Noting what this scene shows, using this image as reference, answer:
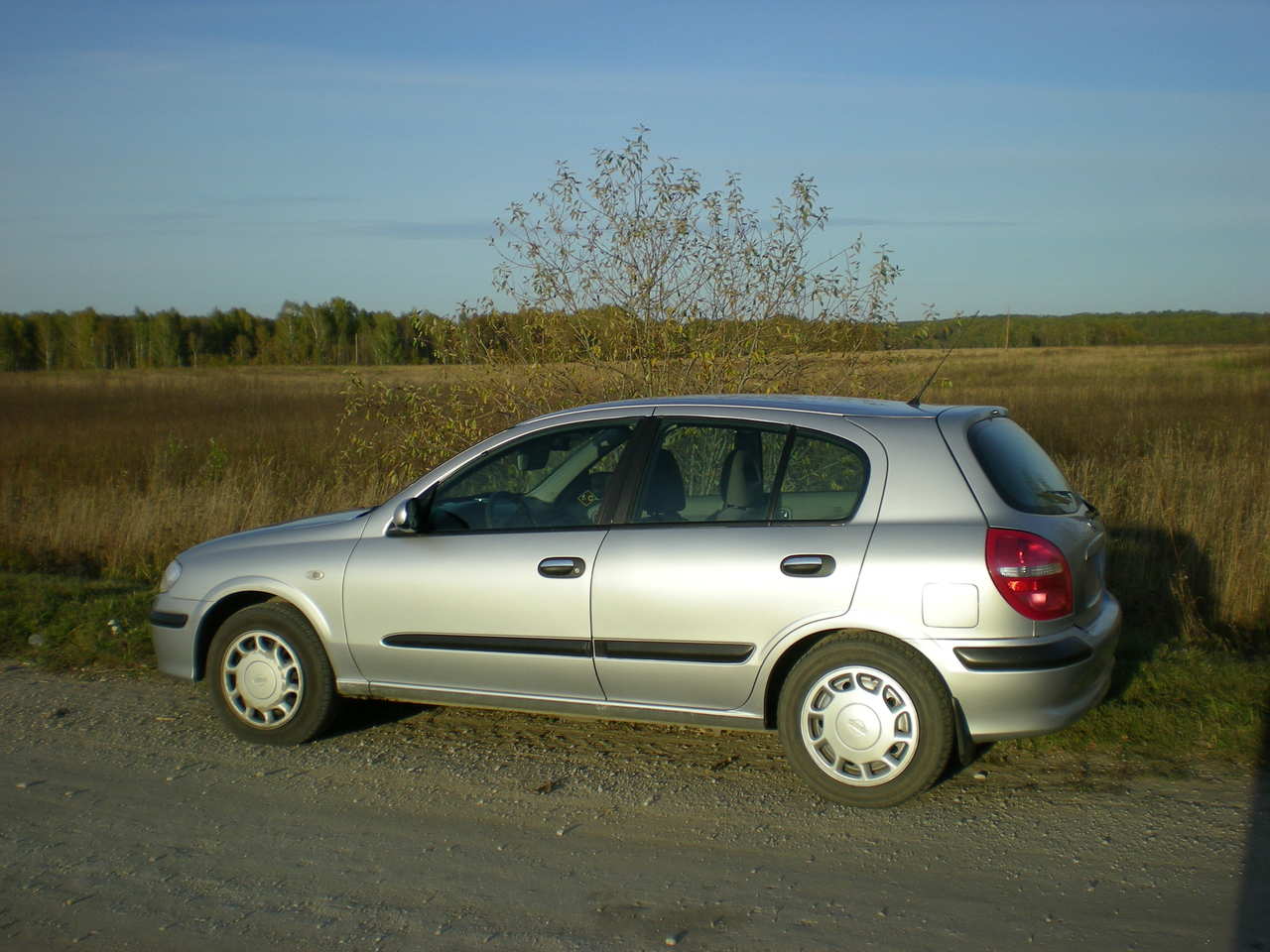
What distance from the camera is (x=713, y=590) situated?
4.58m

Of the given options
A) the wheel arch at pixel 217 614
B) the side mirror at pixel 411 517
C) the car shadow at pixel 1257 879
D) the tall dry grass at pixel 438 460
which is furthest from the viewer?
the tall dry grass at pixel 438 460

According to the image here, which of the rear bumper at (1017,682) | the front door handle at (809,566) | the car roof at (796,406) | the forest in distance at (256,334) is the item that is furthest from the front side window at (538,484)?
the forest in distance at (256,334)

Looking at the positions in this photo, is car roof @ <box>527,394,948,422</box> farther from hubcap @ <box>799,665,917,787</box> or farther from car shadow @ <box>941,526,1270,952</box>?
car shadow @ <box>941,526,1270,952</box>

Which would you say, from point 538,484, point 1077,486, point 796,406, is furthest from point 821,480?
point 1077,486

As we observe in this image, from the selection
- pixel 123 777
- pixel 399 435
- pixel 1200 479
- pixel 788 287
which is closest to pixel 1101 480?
pixel 1200 479

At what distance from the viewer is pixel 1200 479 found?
31.9 ft

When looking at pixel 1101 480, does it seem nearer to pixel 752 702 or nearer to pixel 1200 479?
pixel 1200 479

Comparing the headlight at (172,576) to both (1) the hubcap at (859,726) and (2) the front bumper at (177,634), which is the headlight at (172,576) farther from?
(1) the hubcap at (859,726)

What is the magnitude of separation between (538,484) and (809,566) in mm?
1448

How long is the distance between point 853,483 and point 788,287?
5.74 metres

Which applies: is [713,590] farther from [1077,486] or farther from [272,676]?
[1077,486]

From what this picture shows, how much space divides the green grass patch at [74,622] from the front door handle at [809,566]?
173 inches

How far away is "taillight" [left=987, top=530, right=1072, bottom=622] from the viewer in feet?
13.9

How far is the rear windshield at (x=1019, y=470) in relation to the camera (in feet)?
14.8
